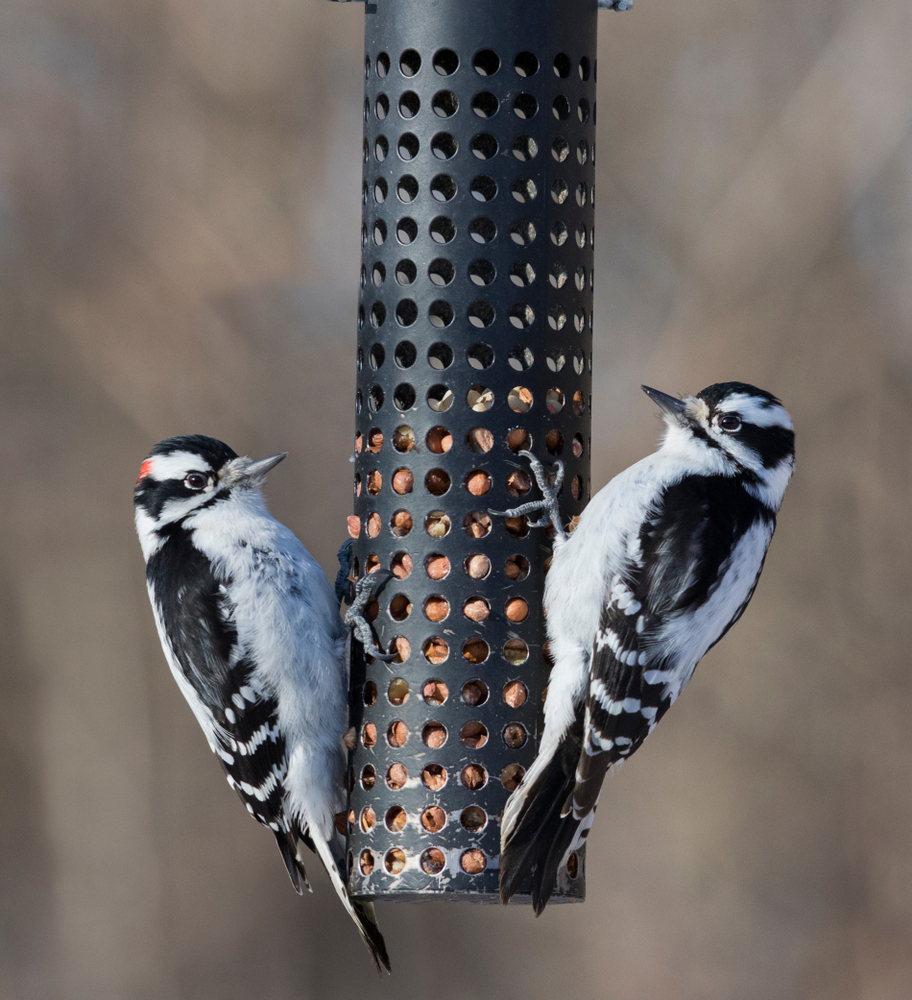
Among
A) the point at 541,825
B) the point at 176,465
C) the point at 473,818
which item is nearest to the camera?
the point at 541,825

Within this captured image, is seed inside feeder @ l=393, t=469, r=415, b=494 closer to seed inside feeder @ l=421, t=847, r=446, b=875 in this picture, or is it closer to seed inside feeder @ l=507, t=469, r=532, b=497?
seed inside feeder @ l=507, t=469, r=532, b=497

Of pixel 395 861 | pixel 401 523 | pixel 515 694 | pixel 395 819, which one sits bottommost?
pixel 395 861

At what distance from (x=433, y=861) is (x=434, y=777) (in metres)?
0.25

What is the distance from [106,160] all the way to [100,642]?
3.36m

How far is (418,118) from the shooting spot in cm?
486

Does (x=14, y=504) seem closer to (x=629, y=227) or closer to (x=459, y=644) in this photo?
(x=629, y=227)

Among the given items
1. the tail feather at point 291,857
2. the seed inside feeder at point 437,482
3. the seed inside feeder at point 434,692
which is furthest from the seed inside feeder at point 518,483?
the tail feather at point 291,857

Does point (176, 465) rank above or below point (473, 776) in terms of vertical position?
above

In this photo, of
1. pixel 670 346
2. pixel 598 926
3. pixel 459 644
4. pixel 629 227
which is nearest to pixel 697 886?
pixel 598 926

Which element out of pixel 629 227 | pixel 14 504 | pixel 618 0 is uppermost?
pixel 618 0

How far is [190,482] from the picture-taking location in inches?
216

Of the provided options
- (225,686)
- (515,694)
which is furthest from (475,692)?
(225,686)

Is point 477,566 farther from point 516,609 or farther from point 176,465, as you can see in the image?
point 176,465

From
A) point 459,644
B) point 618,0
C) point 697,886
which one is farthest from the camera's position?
point 697,886
